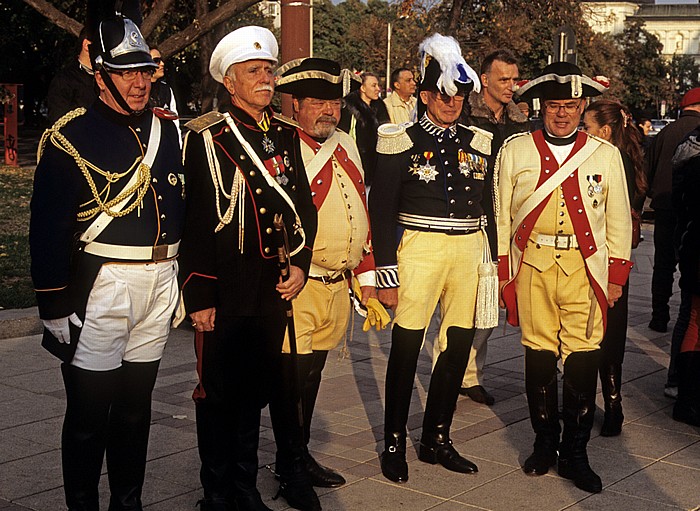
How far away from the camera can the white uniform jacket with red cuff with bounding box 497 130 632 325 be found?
5.81m

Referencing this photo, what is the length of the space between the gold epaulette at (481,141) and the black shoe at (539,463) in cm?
162

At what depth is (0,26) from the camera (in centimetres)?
3002

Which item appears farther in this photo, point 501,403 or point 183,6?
point 183,6

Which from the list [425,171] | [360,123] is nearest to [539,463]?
[425,171]

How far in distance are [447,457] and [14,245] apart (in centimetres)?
902

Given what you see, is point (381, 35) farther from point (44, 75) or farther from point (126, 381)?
point (126, 381)

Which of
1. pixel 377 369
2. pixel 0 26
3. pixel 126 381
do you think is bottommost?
pixel 377 369

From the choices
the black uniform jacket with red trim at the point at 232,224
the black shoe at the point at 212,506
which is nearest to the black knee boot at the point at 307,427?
the black shoe at the point at 212,506

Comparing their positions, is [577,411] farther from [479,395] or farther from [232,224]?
[232,224]

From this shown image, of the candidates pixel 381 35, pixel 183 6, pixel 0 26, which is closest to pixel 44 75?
pixel 0 26

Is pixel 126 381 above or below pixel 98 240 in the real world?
below

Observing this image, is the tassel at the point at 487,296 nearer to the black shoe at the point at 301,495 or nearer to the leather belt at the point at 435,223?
the leather belt at the point at 435,223

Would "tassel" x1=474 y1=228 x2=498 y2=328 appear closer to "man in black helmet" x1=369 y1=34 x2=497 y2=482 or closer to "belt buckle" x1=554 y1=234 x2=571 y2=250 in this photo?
"man in black helmet" x1=369 y1=34 x2=497 y2=482

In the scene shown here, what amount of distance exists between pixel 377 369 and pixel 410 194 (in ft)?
9.09
